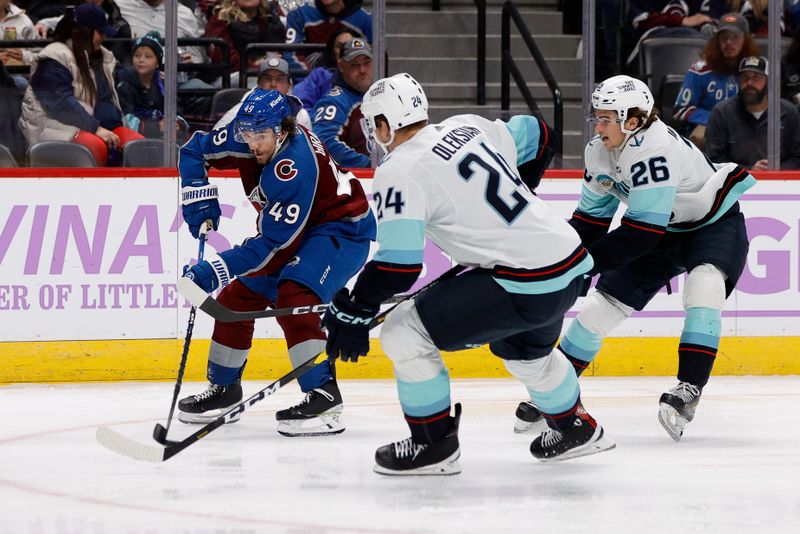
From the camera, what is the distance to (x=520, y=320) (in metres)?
3.20

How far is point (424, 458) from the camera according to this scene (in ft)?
10.9

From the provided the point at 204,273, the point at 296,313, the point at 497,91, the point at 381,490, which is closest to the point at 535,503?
the point at 381,490

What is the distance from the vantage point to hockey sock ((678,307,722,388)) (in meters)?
4.03

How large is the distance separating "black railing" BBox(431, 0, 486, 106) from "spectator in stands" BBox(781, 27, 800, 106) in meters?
1.44

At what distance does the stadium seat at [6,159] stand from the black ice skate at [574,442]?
294 cm

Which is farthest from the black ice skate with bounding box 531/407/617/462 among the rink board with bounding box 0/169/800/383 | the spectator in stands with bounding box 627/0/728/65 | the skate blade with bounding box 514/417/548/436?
the spectator in stands with bounding box 627/0/728/65

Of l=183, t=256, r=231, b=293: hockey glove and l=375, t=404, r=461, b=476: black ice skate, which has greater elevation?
l=183, t=256, r=231, b=293: hockey glove

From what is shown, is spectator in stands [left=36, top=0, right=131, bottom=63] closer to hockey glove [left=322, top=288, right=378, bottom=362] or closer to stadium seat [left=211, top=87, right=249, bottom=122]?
stadium seat [left=211, top=87, right=249, bottom=122]

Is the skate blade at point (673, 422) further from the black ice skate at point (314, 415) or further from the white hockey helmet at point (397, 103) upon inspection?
the white hockey helmet at point (397, 103)

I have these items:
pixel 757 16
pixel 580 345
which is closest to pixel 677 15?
pixel 757 16

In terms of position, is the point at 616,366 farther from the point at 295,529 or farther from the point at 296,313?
the point at 295,529

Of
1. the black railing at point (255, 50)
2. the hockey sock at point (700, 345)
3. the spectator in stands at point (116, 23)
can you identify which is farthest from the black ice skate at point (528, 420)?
the spectator in stands at point (116, 23)

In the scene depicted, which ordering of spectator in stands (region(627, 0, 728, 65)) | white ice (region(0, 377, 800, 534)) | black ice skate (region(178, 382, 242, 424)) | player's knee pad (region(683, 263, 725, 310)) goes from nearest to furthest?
white ice (region(0, 377, 800, 534)), player's knee pad (region(683, 263, 725, 310)), black ice skate (region(178, 382, 242, 424)), spectator in stands (region(627, 0, 728, 65))

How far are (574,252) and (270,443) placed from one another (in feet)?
4.16
